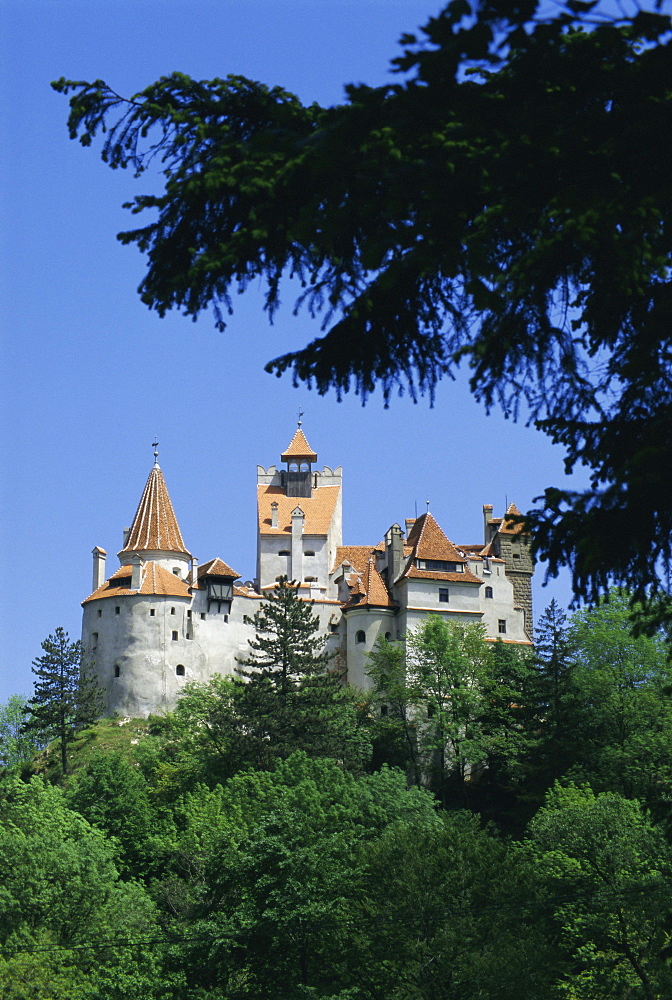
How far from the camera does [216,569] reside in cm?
7975

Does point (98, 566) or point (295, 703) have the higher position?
point (98, 566)

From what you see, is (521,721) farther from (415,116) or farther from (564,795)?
(415,116)

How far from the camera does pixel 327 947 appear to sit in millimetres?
35750

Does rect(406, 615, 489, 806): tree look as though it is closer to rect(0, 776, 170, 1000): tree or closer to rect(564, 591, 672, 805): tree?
rect(564, 591, 672, 805): tree

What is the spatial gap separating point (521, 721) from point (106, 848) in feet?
76.0

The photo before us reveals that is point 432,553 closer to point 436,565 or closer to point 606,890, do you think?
point 436,565

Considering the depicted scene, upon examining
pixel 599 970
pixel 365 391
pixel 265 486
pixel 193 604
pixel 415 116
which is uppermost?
pixel 265 486

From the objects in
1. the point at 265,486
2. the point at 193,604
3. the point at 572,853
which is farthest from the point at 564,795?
the point at 265,486

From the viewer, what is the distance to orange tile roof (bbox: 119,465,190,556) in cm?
8375

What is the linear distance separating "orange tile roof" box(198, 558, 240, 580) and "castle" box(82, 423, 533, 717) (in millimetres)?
82

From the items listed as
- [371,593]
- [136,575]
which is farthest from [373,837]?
[136,575]

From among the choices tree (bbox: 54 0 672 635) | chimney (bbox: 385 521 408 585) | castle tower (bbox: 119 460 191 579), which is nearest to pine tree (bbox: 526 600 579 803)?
chimney (bbox: 385 521 408 585)

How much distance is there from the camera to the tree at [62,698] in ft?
237

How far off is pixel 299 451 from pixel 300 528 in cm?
1089
